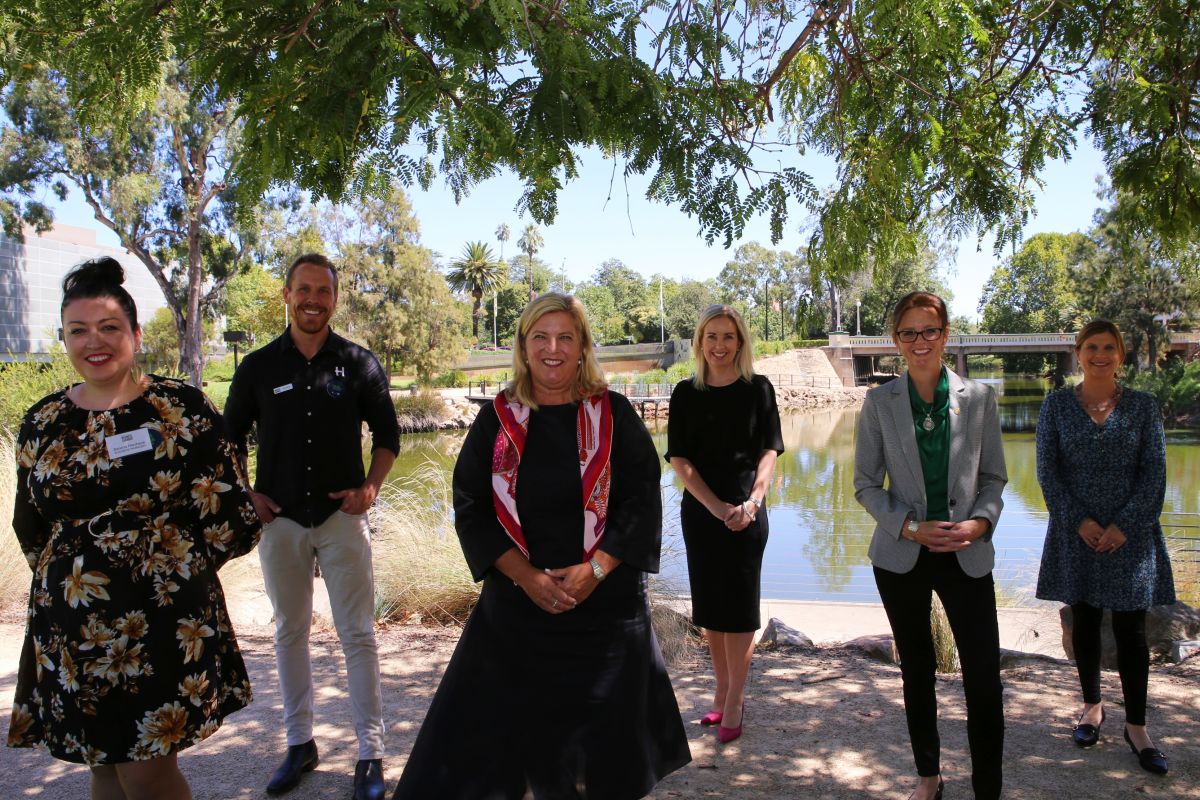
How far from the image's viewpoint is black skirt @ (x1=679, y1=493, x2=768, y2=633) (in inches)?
155

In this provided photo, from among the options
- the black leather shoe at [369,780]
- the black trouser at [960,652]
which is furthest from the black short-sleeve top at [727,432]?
the black leather shoe at [369,780]

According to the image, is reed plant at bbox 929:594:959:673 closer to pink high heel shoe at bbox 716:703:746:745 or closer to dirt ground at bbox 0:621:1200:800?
dirt ground at bbox 0:621:1200:800

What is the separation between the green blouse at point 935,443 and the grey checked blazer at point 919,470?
0.02 meters

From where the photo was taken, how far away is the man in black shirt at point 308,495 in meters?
3.46

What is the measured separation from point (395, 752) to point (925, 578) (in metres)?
2.39

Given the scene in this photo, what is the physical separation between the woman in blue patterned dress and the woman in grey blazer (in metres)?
0.84

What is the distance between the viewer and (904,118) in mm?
5016

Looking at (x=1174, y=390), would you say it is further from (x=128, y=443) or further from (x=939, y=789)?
(x=128, y=443)

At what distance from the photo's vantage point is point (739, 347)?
164 inches

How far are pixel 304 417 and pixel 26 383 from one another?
14.8m

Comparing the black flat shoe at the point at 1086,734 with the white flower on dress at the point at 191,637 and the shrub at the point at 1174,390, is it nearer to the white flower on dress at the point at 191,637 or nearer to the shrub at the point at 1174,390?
the white flower on dress at the point at 191,637

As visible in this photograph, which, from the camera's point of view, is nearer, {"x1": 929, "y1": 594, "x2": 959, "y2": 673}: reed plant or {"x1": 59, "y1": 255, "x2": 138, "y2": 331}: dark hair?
{"x1": 59, "y1": 255, "x2": 138, "y2": 331}: dark hair

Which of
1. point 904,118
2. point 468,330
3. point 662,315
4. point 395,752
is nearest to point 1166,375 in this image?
point 468,330

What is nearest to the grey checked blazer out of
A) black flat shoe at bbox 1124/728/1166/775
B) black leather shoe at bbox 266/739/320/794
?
black flat shoe at bbox 1124/728/1166/775
